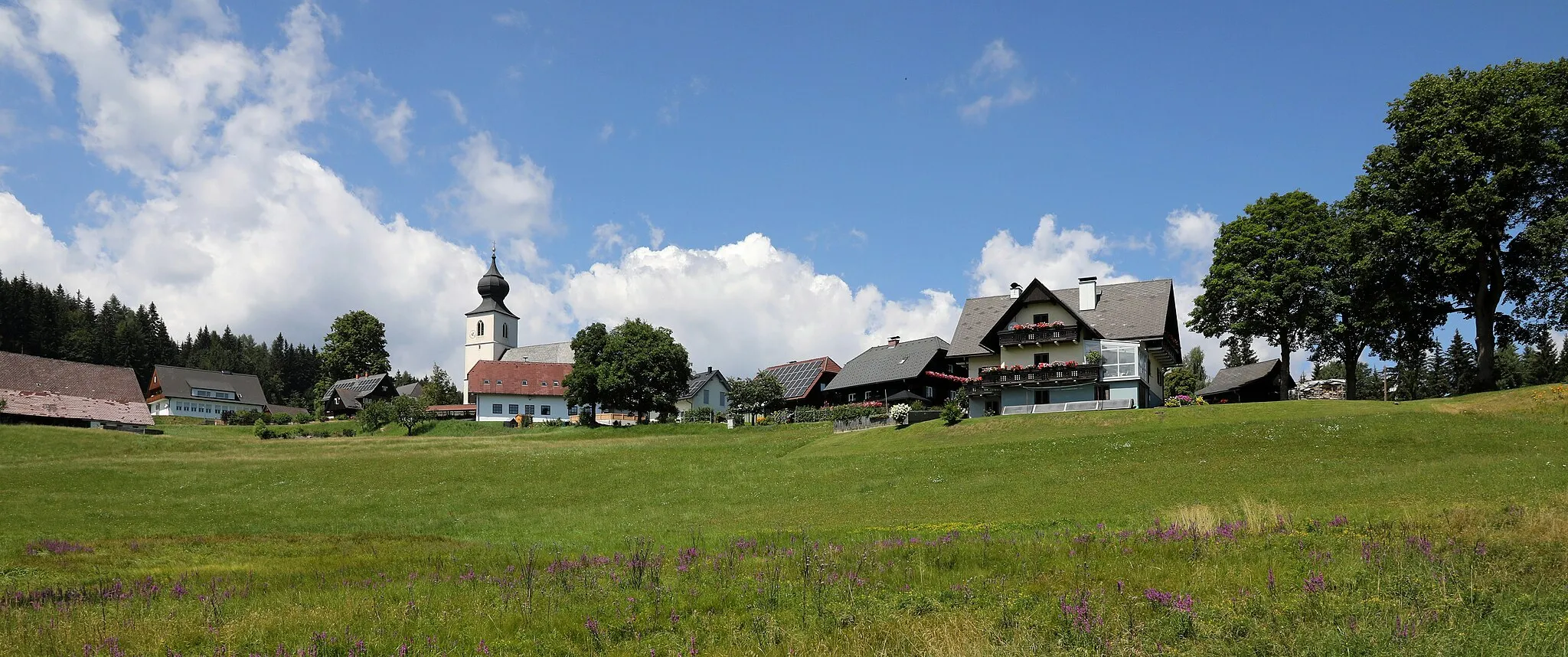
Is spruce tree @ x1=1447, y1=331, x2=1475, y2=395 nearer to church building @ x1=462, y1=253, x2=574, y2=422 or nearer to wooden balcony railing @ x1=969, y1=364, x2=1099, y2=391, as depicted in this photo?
wooden balcony railing @ x1=969, y1=364, x2=1099, y2=391

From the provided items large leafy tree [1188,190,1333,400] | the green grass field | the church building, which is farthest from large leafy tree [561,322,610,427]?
large leafy tree [1188,190,1333,400]

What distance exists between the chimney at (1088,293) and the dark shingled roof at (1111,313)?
0.31 m

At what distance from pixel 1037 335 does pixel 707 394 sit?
57.0m

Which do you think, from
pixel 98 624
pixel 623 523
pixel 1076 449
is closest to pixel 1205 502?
pixel 1076 449

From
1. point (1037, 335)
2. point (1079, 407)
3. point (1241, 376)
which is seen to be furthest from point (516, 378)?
point (1241, 376)

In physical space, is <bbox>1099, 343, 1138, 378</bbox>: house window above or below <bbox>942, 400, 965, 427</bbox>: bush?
above

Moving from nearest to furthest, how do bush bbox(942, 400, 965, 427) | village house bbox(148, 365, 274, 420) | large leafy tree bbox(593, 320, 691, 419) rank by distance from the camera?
bush bbox(942, 400, 965, 427), large leafy tree bbox(593, 320, 691, 419), village house bbox(148, 365, 274, 420)

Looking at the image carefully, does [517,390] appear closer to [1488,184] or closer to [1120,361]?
[1120,361]

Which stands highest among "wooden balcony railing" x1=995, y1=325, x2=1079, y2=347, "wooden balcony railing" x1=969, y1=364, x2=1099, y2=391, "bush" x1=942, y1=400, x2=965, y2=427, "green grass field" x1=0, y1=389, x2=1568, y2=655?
"wooden balcony railing" x1=995, y1=325, x2=1079, y2=347

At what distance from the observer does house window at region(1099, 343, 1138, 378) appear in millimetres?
54125

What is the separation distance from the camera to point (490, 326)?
13100 cm

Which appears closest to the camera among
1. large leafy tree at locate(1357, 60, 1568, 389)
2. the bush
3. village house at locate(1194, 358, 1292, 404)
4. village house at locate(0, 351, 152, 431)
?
large leafy tree at locate(1357, 60, 1568, 389)

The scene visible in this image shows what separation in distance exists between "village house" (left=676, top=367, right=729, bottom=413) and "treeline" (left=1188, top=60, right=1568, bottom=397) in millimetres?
60232

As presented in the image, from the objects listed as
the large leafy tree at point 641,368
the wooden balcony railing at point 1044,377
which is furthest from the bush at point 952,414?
the large leafy tree at point 641,368
